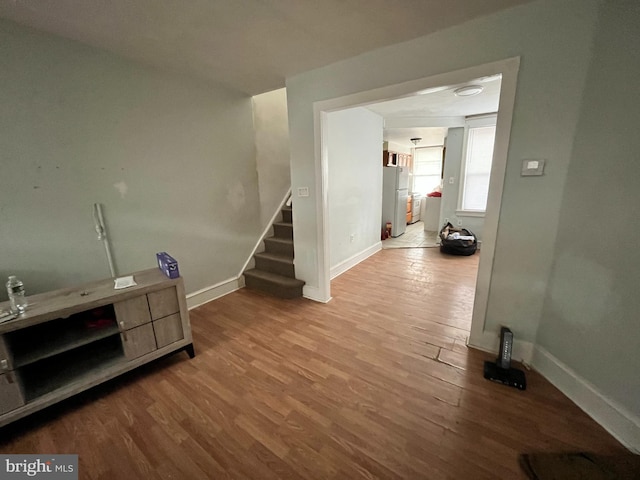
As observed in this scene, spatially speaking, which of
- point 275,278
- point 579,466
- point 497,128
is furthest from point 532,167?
point 275,278

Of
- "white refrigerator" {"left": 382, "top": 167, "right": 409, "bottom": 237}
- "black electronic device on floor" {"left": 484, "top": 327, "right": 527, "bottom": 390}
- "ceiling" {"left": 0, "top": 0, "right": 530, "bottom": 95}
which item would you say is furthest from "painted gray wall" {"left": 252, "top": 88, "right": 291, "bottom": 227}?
"black electronic device on floor" {"left": 484, "top": 327, "right": 527, "bottom": 390}

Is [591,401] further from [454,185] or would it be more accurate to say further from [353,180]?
[454,185]

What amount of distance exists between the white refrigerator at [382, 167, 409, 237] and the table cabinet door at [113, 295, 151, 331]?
4.86m

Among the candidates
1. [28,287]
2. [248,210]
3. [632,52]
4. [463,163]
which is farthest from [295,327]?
[463,163]

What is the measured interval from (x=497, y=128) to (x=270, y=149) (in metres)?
2.65

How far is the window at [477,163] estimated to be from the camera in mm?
4570

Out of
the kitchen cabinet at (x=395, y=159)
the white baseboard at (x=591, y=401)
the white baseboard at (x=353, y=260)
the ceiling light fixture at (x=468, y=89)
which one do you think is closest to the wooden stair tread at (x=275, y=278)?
the white baseboard at (x=353, y=260)

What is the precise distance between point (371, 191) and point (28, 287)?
13.4ft

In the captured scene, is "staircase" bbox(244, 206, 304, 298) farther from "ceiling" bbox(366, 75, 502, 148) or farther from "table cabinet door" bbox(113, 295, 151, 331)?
"ceiling" bbox(366, 75, 502, 148)

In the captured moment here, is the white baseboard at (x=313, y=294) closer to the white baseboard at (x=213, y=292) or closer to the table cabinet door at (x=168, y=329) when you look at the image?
the white baseboard at (x=213, y=292)

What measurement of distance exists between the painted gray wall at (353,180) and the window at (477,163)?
191 cm

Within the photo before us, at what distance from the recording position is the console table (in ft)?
4.28

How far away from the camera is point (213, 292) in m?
2.91

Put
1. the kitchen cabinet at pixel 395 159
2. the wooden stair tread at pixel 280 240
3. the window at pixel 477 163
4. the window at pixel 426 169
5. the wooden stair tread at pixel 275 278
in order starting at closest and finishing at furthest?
the wooden stair tread at pixel 275 278 < the wooden stair tread at pixel 280 240 < the window at pixel 477 163 < the kitchen cabinet at pixel 395 159 < the window at pixel 426 169
